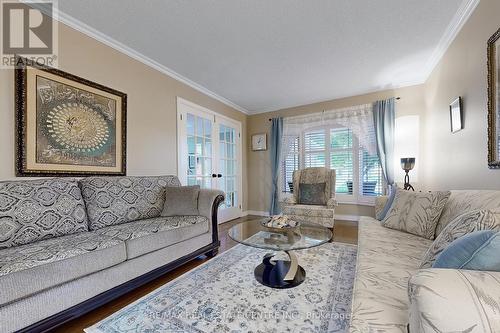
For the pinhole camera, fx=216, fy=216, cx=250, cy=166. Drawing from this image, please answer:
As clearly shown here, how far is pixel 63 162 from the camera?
2.07m

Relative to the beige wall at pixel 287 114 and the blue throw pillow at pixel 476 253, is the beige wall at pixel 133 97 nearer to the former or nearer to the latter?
the beige wall at pixel 287 114

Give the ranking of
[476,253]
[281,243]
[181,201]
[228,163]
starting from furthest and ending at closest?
[228,163], [181,201], [281,243], [476,253]

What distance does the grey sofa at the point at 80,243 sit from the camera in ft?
3.90

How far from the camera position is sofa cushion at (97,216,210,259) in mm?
1698

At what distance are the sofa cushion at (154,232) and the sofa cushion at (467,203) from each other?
211 cm

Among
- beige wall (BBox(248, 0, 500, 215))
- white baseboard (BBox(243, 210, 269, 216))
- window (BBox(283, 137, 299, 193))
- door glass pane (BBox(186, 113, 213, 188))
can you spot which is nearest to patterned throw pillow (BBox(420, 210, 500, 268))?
beige wall (BBox(248, 0, 500, 215))

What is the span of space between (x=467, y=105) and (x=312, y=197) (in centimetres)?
221

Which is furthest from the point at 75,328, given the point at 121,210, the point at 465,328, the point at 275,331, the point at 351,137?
the point at 351,137

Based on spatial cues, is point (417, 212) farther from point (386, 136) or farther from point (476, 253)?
point (386, 136)

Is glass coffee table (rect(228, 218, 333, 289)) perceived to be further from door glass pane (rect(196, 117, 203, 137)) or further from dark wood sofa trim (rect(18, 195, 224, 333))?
door glass pane (rect(196, 117, 203, 137))

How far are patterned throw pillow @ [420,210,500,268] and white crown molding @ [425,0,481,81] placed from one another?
2.08 m

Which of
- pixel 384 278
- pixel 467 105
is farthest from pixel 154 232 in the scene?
pixel 467 105

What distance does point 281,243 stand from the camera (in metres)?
1.69

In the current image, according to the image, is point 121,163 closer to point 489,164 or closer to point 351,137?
point 489,164
